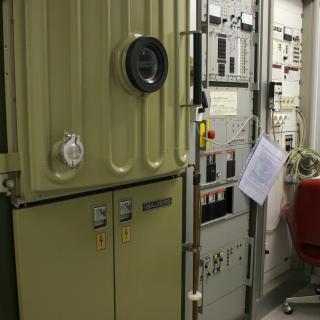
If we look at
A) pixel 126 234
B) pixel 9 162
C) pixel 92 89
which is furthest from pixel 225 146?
pixel 9 162

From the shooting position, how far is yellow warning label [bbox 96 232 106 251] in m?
1.57

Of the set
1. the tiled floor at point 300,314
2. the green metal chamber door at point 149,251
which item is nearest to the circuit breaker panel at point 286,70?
the tiled floor at point 300,314

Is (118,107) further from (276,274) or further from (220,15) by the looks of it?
(276,274)

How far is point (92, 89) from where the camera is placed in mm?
1360

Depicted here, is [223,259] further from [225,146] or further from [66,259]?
[66,259]

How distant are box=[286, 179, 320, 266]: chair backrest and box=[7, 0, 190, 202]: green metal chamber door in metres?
1.55

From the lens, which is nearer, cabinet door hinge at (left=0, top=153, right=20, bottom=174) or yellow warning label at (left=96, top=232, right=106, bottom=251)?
cabinet door hinge at (left=0, top=153, right=20, bottom=174)

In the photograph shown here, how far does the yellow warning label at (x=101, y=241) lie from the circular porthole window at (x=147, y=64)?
0.57 m

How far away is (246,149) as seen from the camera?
2.69 m

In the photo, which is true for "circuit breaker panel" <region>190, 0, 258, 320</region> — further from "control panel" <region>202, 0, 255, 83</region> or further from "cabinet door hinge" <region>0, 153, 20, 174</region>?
"cabinet door hinge" <region>0, 153, 20, 174</region>

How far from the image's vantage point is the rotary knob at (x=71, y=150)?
128 cm

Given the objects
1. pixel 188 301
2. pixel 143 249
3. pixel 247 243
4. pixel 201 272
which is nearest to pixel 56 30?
pixel 143 249

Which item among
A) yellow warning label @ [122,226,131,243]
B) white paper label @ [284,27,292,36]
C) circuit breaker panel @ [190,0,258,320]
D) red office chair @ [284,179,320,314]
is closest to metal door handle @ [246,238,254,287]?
circuit breaker panel @ [190,0,258,320]

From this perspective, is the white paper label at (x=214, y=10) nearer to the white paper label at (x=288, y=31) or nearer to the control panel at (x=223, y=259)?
the white paper label at (x=288, y=31)
